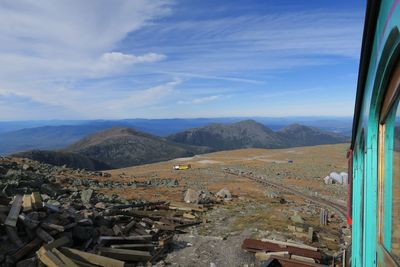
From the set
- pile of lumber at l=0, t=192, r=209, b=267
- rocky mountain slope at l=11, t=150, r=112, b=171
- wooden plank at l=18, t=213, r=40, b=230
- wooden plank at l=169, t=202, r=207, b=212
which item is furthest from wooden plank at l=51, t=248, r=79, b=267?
rocky mountain slope at l=11, t=150, r=112, b=171

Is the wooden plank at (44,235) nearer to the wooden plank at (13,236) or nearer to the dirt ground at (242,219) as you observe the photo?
the wooden plank at (13,236)

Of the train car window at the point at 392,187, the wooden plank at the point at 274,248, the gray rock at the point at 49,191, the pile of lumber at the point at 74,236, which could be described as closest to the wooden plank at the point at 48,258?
the pile of lumber at the point at 74,236

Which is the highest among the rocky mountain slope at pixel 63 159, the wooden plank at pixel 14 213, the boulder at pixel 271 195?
the wooden plank at pixel 14 213

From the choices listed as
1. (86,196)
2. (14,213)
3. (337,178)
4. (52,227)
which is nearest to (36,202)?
(14,213)

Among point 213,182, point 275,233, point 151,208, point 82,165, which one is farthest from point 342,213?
point 82,165

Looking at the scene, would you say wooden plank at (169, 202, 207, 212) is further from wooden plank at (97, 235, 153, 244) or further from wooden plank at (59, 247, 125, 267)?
wooden plank at (59, 247, 125, 267)

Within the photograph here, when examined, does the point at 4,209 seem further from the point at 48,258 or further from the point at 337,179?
the point at 337,179

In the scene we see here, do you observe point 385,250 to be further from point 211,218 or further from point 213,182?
point 213,182
